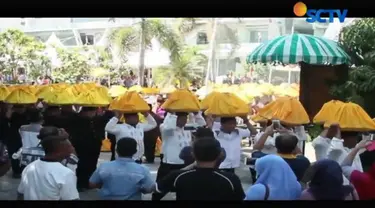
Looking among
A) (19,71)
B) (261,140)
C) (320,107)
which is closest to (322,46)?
(320,107)

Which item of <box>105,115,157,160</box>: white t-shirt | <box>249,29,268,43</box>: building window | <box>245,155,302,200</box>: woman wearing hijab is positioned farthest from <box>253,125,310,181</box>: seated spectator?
<box>105,115,157,160</box>: white t-shirt

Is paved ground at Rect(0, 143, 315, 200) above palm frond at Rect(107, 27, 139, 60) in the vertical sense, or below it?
below

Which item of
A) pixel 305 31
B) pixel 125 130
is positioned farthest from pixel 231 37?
pixel 125 130

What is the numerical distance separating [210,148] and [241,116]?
83.1 inches

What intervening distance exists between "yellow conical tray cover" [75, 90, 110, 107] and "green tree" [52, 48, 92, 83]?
606mm

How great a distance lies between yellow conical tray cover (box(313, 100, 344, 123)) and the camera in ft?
16.9

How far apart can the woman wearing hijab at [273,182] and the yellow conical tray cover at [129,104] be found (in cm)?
232

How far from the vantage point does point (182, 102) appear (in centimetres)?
590

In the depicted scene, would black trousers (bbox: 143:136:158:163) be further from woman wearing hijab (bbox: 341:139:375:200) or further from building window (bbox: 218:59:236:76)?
woman wearing hijab (bbox: 341:139:375:200)

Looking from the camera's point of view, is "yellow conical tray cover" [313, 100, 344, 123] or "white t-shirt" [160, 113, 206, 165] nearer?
"yellow conical tray cover" [313, 100, 344, 123]

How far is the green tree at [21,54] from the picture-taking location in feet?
17.0

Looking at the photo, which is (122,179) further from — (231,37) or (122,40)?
(231,37)

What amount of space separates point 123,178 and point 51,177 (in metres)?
A: 0.48
